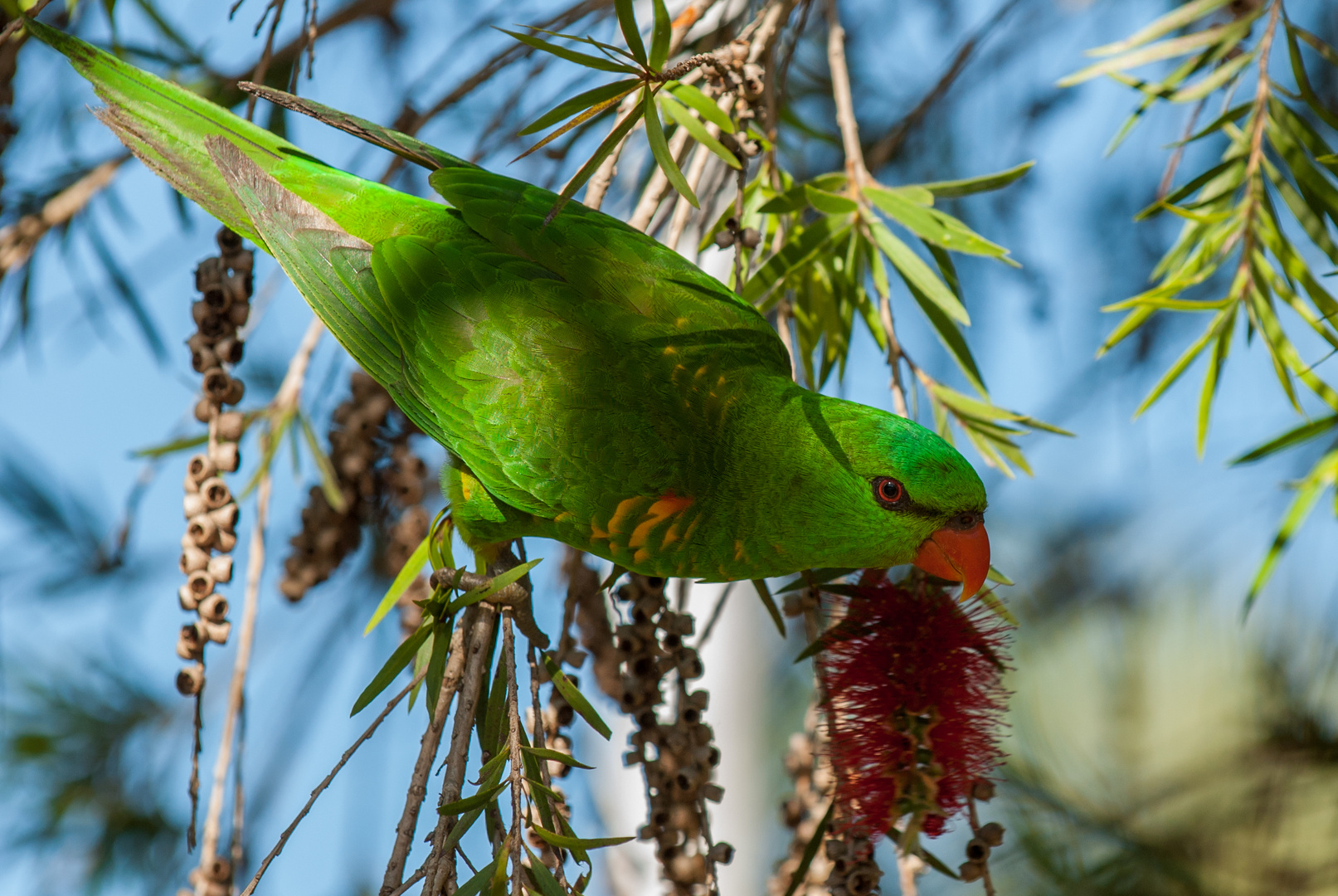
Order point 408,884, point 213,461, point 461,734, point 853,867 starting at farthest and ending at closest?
point 213,461, point 853,867, point 461,734, point 408,884

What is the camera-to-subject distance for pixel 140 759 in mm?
1909

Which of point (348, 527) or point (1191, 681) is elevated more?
point (348, 527)

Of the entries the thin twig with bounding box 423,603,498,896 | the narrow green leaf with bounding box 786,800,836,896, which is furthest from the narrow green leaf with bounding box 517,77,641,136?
the narrow green leaf with bounding box 786,800,836,896

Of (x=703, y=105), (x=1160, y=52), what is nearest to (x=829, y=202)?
(x=703, y=105)

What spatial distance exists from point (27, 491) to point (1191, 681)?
2223 mm

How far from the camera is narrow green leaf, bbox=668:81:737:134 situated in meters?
0.96

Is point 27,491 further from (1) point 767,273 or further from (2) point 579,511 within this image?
(1) point 767,273

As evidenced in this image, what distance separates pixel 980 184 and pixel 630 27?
506mm

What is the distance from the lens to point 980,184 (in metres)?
1.19

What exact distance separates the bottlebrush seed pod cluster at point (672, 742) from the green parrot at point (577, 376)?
0.08 metres

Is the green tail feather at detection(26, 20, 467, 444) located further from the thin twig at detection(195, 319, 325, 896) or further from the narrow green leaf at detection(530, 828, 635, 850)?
the narrow green leaf at detection(530, 828, 635, 850)

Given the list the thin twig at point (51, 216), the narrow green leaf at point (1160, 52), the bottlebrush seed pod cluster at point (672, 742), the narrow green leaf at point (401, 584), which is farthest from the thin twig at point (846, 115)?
the thin twig at point (51, 216)

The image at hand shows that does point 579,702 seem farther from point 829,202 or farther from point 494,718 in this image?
point 829,202

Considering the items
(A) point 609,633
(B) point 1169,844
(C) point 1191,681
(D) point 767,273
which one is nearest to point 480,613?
(A) point 609,633
